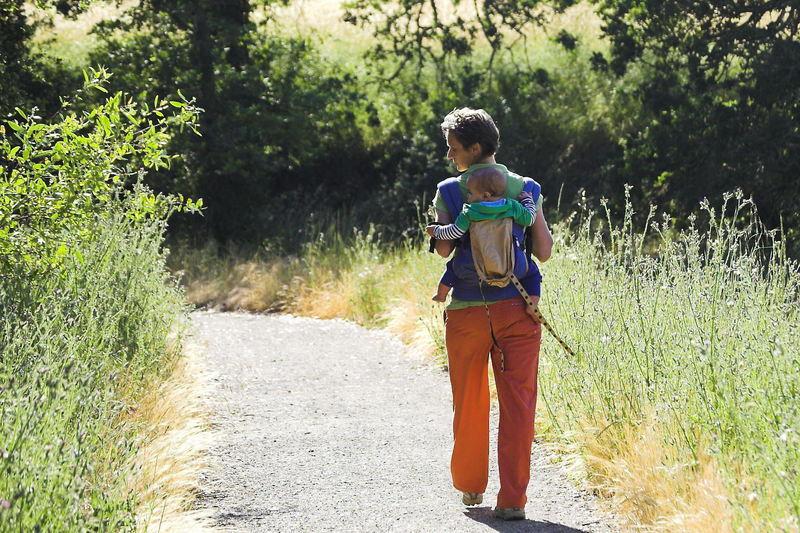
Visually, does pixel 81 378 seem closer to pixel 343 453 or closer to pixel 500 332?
pixel 500 332

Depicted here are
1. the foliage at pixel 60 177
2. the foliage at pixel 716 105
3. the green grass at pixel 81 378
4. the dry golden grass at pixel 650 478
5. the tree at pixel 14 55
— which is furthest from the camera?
the foliage at pixel 716 105

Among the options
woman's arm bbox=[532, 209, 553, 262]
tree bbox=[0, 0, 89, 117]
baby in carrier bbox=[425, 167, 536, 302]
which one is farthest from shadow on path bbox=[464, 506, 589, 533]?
tree bbox=[0, 0, 89, 117]

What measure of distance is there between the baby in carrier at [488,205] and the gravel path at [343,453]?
1383 mm

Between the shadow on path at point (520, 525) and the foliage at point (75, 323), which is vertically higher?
the foliage at point (75, 323)

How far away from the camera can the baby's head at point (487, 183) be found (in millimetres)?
4246

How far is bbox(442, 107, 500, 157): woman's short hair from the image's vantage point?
4.29 meters

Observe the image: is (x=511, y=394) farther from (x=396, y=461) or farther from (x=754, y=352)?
(x=396, y=461)

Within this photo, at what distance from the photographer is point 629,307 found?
5617 mm

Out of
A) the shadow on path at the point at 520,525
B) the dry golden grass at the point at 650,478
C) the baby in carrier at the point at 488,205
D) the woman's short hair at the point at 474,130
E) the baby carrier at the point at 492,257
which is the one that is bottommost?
the shadow on path at the point at 520,525

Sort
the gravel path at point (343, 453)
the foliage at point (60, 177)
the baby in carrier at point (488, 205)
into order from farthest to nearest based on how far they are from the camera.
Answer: the foliage at point (60, 177), the gravel path at point (343, 453), the baby in carrier at point (488, 205)

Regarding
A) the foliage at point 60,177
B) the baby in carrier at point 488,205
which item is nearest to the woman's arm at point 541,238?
the baby in carrier at point 488,205

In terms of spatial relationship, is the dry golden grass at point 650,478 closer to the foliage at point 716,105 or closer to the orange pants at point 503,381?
the orange pants at point 503,381

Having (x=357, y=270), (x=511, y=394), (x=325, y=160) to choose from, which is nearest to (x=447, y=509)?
(x=511, y=394)

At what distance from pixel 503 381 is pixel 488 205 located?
2.71 ft
